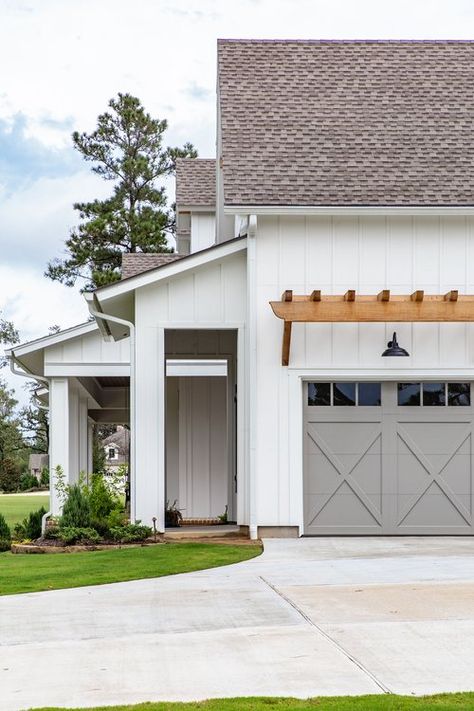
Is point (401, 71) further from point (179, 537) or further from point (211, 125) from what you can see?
point (211, 125)

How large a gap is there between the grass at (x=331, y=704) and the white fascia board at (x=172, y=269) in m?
10.6

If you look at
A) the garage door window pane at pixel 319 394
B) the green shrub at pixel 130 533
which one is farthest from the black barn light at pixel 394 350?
the green shrub at pixel 130 533

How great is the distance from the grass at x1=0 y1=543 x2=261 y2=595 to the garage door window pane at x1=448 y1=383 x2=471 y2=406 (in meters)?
4.01

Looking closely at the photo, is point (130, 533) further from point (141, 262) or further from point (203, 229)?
point (203, 229)

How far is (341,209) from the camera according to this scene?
16.3m

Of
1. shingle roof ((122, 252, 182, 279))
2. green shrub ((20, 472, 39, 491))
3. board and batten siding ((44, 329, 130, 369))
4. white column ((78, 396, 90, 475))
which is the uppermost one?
shingle roof ((122, 252, 182, 279))

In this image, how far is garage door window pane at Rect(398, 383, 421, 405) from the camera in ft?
55.2

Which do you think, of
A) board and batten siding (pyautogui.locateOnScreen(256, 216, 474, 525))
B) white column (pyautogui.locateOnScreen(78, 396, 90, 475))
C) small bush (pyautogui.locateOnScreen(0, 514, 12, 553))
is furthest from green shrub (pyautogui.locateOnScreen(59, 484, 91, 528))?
white column (pyautogui.locateOnScreen(78, 396, 90, 475))

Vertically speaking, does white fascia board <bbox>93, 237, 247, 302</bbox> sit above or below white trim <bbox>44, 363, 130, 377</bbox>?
above

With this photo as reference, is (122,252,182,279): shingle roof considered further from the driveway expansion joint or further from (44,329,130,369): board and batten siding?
the driveway expansion joint

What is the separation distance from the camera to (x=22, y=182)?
5431cm

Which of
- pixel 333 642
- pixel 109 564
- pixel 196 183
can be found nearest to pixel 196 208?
pixel 196 183

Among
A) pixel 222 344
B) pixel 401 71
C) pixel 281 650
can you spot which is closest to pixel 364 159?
pixel 401 71

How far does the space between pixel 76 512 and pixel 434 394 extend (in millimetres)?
5839
